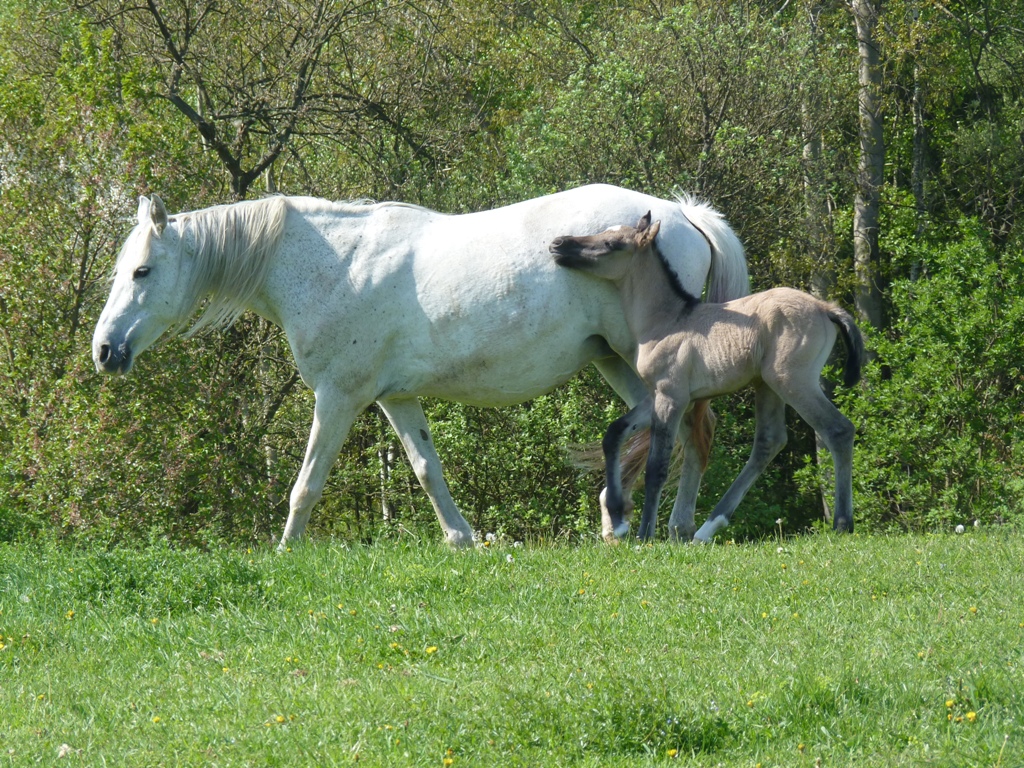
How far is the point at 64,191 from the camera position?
37.6ft

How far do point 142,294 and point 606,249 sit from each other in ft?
10.0

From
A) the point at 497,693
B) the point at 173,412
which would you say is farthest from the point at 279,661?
the point at 173,412

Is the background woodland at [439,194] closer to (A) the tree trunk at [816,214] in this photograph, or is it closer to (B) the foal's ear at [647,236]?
(A) the tree trunk at [816,214]

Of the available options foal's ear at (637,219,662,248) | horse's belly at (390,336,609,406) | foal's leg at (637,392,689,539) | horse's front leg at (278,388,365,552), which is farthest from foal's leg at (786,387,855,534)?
horse's front leg at (278,388,365,552)

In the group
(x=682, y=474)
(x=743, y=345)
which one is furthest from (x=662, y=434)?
(x=682, y=474)

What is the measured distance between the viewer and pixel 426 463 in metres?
8.26

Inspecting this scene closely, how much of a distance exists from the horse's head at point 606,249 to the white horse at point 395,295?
0.14 metres

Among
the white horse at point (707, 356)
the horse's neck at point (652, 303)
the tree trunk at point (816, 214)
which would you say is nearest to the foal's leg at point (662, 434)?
the white horse at point (707, 356)

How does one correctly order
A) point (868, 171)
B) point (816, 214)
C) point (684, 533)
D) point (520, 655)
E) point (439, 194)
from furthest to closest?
point (868, 171), point (816, 214), point (439, 194), point (684, 533), point (520, 655)

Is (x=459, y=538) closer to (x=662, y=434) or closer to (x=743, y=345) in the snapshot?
(x=662, y=434)

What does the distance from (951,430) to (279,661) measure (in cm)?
1049

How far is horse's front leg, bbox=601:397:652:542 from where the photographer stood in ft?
25.7

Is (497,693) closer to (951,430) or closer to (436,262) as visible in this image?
(436,262)

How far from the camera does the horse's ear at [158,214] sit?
26.2ft
